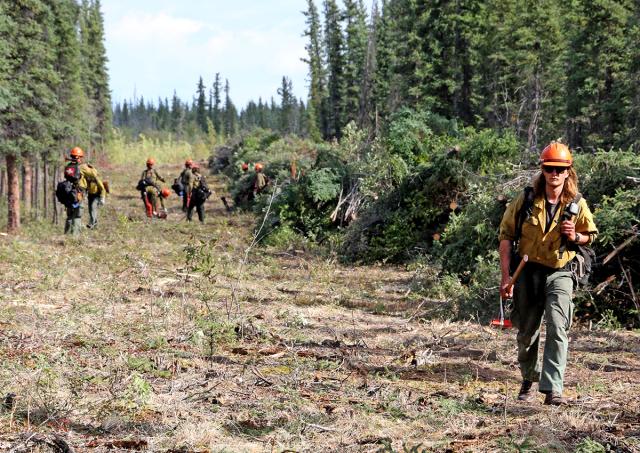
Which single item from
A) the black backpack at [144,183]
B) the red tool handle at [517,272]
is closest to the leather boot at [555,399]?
the red tool handle at [517,272]

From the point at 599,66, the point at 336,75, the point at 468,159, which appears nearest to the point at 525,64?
the point at 599,66

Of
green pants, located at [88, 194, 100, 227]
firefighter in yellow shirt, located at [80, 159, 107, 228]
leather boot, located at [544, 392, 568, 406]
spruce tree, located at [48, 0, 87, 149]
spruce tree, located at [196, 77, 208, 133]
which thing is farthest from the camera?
spruce tree, located at [196, 77, 208, 133]

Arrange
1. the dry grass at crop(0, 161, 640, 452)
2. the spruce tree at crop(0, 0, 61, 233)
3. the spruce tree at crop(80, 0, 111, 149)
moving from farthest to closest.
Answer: the spruce tree at crop(80, 0, 111, 149)
the spruce tree at crop(0, 0, 61, 233)
the dry grass at crop(0, 161, 640, 452)

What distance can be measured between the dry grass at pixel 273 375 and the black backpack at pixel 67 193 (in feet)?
14.0

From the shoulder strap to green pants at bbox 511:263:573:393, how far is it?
0.29 metres

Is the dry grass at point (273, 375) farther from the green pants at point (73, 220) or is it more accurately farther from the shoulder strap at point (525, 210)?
the green pants at point (73, 220)

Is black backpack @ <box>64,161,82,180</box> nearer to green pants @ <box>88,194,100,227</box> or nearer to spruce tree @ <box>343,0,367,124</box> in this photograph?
green pants @ <box>88,194,100,227</box>

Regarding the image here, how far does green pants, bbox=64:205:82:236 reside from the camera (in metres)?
14.8

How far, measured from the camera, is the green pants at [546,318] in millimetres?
4766

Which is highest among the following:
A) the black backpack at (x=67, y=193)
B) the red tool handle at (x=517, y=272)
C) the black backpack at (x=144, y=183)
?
the black backpack at (x=144, y=183)

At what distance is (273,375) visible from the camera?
5629mm

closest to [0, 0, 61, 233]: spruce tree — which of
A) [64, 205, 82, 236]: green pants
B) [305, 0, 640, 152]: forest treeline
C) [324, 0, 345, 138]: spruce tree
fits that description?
[64, 205, 82, 236]: green pants

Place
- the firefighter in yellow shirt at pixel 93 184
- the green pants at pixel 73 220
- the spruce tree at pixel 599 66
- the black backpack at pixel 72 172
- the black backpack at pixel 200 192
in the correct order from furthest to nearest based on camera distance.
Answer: the spruce tree at pixel 599 66
the black backpack at pixel 200 192
the firefighter in yellow shirt at pixel 93 184
the green pants at pixel 73 220
the black backpack at pixel 72 172

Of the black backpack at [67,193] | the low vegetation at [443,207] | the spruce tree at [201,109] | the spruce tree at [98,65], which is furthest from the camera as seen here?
the spruce tree at [201,109]
